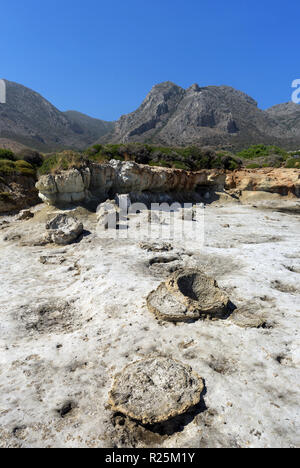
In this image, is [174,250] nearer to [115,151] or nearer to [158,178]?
[158,178]

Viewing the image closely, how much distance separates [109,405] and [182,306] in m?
1.91

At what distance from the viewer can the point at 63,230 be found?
8.39 meters

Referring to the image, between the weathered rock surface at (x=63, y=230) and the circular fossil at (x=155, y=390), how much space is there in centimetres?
600

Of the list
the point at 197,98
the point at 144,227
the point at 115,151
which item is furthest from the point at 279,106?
the point at 144,227

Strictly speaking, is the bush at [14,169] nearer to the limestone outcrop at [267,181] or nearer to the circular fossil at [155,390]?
the limestone outcrop at [267,181]

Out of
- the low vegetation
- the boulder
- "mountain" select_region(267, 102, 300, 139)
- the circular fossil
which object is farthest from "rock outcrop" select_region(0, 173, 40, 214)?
"mountain" select_region(267, 102, 300, 139)

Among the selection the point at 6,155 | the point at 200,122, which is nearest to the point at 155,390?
the point at 6,155

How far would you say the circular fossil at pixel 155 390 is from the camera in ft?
7.86

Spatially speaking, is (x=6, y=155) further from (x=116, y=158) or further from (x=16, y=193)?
(x=116, y=158)

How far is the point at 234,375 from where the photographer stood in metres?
2.91

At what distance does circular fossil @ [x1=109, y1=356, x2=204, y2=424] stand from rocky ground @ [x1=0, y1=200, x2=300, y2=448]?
0.11 meters

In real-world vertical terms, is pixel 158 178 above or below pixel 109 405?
above

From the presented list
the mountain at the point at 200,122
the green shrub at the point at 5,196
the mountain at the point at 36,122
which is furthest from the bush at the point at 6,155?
the mountain at the point at 200,122

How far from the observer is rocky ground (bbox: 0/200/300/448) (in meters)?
2.30
